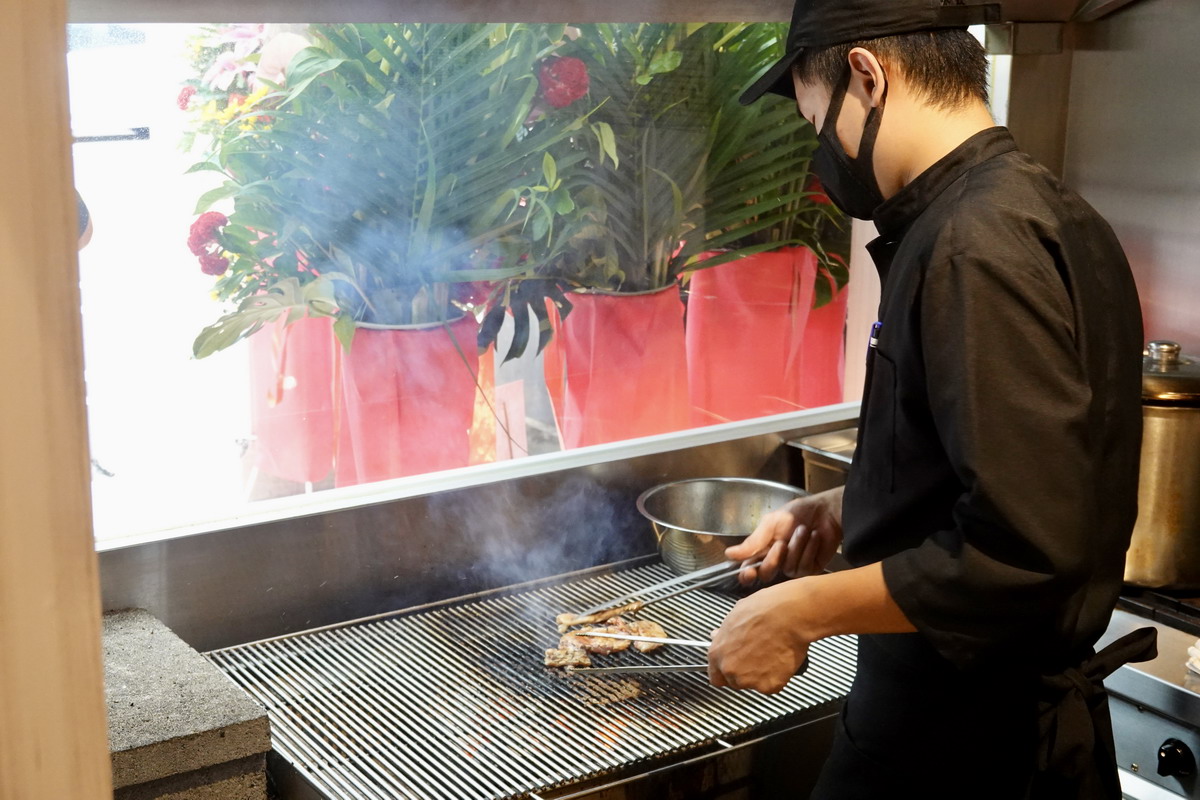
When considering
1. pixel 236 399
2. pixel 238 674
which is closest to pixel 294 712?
pixel 238 674

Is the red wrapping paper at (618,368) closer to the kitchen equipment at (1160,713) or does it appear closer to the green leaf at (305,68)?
the green leaf at (305,68)

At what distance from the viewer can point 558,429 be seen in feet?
7.48

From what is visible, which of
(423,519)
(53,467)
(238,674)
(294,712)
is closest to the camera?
(53,467)

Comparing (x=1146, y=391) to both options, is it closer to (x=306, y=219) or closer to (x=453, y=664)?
(x=453, y=664)

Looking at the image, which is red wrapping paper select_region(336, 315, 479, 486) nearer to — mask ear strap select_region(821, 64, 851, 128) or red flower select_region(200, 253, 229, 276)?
red flower select_region(200, 253, 229, 276)

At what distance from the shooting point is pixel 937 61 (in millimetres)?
1201

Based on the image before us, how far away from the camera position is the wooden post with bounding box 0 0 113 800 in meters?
0.24

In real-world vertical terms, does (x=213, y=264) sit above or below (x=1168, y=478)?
above

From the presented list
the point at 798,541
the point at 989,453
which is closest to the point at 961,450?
the point at 989,453

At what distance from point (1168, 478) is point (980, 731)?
0.71 m

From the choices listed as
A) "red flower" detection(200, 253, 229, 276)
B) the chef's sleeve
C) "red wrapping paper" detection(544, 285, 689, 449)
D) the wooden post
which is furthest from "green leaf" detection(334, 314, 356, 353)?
the wooden post

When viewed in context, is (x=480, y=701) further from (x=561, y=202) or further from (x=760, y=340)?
(x=760, y=340)

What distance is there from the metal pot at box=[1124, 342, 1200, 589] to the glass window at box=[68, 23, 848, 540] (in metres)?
0.94

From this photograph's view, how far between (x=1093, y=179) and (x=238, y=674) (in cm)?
203
